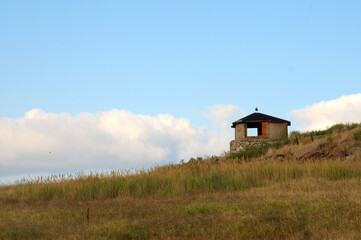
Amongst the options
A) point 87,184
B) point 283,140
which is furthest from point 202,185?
point 283,140

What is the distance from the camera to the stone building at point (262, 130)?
133ft

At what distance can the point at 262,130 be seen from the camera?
40688 mm

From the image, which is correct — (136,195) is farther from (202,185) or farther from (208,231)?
(208,231)

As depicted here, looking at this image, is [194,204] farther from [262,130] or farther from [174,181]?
[262,130]

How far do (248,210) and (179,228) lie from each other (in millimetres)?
2738

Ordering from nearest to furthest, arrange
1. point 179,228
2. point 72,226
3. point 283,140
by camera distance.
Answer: point 179,228 → point 72,226 → point 283,140

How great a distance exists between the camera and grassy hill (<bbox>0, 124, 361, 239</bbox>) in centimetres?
989

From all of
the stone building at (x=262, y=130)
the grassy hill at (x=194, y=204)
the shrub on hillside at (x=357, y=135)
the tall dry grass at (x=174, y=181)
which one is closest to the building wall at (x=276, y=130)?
the stone building at (x=262, y=130)

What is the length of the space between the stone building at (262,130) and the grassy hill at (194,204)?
1367cm

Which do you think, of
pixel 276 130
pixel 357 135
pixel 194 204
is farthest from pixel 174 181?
pixel 276 130

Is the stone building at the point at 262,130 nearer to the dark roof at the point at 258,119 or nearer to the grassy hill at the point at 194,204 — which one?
the dark roof at the point at 258,119

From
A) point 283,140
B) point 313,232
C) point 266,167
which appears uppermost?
point 283,140

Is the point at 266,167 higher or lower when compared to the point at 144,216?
higher

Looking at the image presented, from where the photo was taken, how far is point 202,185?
19.1 metres
